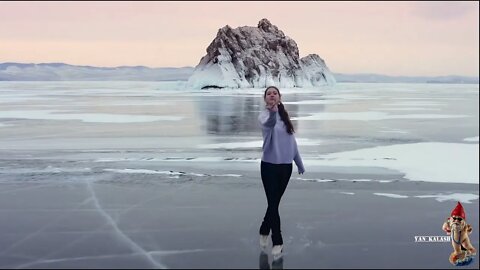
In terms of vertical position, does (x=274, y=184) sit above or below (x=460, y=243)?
above

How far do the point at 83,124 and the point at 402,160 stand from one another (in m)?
13.0

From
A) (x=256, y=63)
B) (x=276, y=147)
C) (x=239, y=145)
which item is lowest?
(x=239, y=145)

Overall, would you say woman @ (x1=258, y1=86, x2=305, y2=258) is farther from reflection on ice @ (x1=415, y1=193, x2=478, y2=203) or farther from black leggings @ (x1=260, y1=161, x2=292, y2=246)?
reflection on ice @ (x1=415, y1=193, x2=478, y2=203)

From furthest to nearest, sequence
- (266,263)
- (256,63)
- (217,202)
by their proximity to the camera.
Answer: (256,63), (217,202), (266,263)

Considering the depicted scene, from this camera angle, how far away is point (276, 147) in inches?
201

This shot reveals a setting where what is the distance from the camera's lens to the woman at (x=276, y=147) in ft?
16.6

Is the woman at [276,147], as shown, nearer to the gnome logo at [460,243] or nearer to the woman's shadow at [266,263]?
the woman's shadow at [266,263]

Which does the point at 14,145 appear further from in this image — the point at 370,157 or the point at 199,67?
the point at 199,67

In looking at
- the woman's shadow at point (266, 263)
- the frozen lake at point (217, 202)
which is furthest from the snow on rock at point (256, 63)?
the woman's shadow at point (266, 263)

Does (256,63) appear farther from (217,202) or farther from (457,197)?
(217,202)

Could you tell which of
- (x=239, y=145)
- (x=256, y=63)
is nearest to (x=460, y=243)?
(x=239, y=145)

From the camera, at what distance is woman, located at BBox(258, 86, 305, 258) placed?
5.07 meters

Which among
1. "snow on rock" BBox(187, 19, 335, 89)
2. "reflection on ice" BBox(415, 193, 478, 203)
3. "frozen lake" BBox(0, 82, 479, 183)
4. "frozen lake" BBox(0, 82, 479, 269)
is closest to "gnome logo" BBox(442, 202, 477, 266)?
"frozen lake" BBox(0, 82, 479, 269)

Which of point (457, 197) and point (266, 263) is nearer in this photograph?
point (266, 263)
